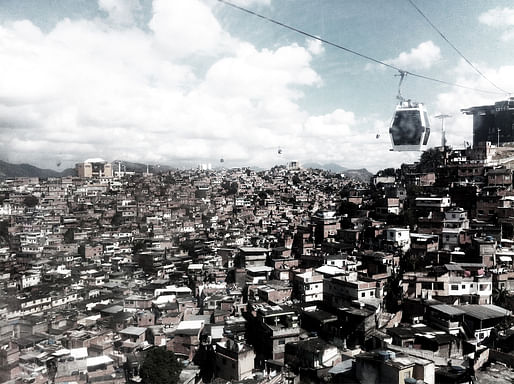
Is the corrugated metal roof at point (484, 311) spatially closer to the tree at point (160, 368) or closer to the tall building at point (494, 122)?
the tree at point (160, 368)

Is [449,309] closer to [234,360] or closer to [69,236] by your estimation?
[234,360]

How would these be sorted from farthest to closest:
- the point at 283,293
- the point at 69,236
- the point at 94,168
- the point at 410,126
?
the point at 94,168 → the point at 69,236 → the point at 283,293 → the point at 410,126

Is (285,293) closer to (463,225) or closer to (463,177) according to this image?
(463,225)

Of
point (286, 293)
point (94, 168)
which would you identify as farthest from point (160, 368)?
point (94, 168)

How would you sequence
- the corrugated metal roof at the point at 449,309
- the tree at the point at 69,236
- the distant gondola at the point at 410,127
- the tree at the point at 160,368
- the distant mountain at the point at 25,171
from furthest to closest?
1. the distant mountain at the point at 25,171
2. the tree at the point at 69,236
3. the corrugated metal roof at the point at 449,309
4. the tree at the point at 160,368
5. the distant gondola at the point at 410,127

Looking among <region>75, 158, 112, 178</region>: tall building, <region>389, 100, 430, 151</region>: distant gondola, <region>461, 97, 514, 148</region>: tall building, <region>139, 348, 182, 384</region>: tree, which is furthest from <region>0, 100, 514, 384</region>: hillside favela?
<region>75, 158, 112, 178</region>: tall building

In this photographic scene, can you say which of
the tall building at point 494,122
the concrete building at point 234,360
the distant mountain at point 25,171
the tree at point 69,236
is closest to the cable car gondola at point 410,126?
the concrete building at point 234,360
